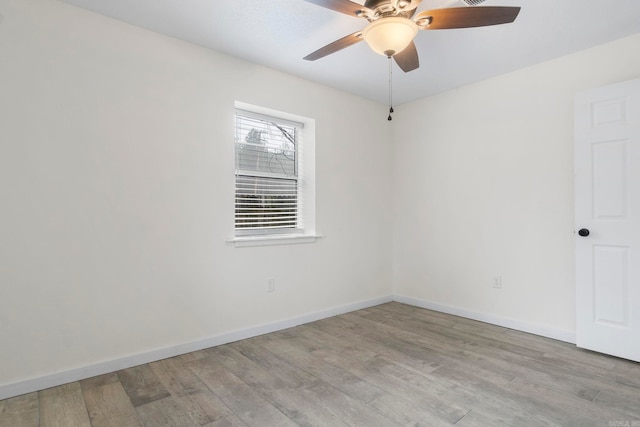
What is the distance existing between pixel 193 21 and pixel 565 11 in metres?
2.59

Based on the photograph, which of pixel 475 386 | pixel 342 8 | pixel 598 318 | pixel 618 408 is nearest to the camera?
pixel 342 8

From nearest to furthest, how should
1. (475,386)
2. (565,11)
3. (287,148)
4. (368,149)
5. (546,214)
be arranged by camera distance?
(475,386) → (565,11) → (546,214) → (287,148) → (368,149)

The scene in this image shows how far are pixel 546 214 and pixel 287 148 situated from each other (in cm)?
257

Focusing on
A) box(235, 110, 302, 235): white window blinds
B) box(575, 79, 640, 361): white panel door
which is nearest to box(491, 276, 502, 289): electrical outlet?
box(575, 79, 640, 361): white panel door

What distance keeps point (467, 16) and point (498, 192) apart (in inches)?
83.7

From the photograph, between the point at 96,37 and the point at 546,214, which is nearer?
the point at 96,37

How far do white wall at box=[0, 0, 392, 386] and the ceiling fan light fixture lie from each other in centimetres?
157

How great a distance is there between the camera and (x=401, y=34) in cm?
182

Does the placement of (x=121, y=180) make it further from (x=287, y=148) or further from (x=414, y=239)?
(x=414, y=239)

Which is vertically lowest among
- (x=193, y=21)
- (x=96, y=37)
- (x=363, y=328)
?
(x=363, y=328)

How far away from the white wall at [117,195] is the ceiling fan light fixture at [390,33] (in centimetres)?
157

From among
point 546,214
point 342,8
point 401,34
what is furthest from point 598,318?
point 342,8

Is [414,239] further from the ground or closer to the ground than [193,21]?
closer to the ground

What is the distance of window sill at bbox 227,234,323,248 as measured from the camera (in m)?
3.04
